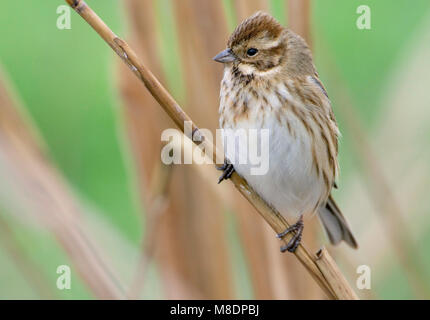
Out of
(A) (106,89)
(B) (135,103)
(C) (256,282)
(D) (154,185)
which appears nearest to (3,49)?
(A) (106,89)

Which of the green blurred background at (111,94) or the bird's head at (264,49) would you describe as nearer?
the bird's head at (264,49)

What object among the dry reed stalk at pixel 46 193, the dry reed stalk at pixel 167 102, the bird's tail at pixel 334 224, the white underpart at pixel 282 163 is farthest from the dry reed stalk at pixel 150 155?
the bird's tail at pixel 334 224

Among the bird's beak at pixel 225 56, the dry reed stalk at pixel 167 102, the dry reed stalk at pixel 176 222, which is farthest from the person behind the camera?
the dry reed stalk at pixel 176 222

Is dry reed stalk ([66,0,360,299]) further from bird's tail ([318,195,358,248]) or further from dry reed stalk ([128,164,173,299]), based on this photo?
bird's tail ([318,195,358,248])

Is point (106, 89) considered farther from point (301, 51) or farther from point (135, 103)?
point (301, 51)

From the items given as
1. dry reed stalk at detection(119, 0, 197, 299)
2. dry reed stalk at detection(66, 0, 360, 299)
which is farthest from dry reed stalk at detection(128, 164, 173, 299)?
dry reed stalk at detection(66, 0, 360, 299)

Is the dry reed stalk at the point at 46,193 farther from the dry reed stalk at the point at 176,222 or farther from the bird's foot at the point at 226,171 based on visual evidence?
the bird's foot at the point at 226,171
